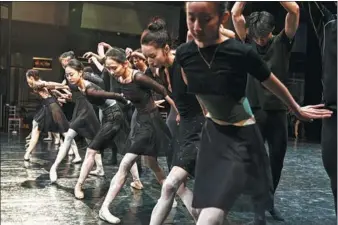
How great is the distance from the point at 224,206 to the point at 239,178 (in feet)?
0.37

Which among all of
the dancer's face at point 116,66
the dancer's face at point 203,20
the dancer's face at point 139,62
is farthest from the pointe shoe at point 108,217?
the dancer's face at point 203,20

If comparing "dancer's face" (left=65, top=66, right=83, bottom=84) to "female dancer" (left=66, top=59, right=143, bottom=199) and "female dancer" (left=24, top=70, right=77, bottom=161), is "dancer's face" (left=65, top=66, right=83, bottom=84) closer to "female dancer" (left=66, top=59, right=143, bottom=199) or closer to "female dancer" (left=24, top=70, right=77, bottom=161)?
"female dancer" (left=66, top=59, right=143, bottom=199)

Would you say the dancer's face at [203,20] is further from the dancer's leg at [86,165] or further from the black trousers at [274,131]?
the dancer's leg at [86,165]

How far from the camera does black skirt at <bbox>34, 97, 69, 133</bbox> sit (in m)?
5.17

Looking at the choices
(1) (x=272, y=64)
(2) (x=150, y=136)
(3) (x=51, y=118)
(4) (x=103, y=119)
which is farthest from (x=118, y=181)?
(3) (x=51, y=118)

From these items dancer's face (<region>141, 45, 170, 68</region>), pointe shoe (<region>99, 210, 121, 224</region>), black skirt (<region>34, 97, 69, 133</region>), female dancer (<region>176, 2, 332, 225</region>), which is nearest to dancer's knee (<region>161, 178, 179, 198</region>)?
female dancer (<region>176, 2, 332, 225</region>)

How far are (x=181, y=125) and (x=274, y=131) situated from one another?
848 millimetres

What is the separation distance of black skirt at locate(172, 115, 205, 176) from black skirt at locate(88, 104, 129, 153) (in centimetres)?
144

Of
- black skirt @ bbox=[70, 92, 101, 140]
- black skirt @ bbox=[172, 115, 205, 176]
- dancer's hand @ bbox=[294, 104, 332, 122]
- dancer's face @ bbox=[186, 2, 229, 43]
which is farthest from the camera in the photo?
black skirt @ bbox=[70, 92, 101, 140]

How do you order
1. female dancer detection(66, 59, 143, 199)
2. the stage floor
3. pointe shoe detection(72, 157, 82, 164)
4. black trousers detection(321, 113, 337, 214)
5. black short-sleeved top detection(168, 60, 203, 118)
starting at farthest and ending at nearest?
pointe shoe detection(72, 157, 82, 164) < female dancer detection(66, 59, 143, 199) < the stage floor < black short-sleeved top detection(168, 60, 203, 118) < black trousers detection(321, 113, 337, 214)

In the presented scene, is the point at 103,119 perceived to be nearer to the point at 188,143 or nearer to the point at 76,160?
the point at 188,143

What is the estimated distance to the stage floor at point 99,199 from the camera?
3045 mm

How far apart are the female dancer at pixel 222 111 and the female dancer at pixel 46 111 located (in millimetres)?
3514

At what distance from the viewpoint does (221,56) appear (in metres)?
1.63
